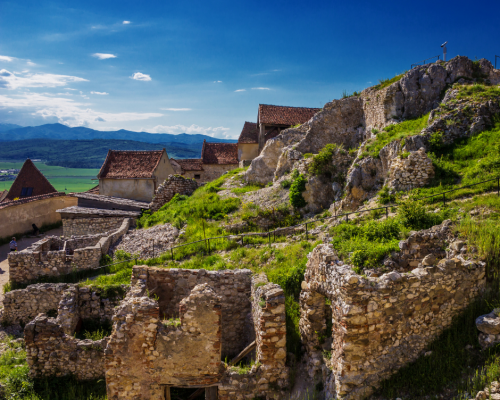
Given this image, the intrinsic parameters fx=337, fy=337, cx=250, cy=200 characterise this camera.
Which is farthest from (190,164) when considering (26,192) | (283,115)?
(26,192)

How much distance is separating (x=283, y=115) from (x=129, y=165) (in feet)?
58.4

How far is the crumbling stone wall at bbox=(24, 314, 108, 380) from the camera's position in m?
10.5

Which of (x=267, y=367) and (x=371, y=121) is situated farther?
(x=371, y=121)

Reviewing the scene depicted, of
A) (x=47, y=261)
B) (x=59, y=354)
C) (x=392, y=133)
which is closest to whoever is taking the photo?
(x=59, y=354)

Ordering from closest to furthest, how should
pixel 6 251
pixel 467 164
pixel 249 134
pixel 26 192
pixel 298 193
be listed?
pixel 467 164
pixel 298 193
pixel 6 251
pixel 26 192
pixel 249 134

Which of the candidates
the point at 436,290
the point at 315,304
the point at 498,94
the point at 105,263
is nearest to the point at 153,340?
the point at 315,304

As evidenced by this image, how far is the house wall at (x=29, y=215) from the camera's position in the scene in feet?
91.7

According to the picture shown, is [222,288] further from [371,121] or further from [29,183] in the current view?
[29,183]

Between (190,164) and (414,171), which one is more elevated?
(190,164)

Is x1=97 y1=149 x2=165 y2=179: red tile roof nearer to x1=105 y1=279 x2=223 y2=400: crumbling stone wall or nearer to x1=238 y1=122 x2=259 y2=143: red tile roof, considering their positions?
x1=238 y1=122 x2=259 y2=143: red tile roof

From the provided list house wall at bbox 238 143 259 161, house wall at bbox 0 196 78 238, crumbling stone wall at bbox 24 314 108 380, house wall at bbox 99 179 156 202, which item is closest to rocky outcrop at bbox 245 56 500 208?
house wall at bbox 99 179 156 202

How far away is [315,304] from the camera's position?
8.88 m

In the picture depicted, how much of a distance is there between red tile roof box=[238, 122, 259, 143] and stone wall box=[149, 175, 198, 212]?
14793 mm

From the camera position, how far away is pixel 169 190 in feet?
89.4
